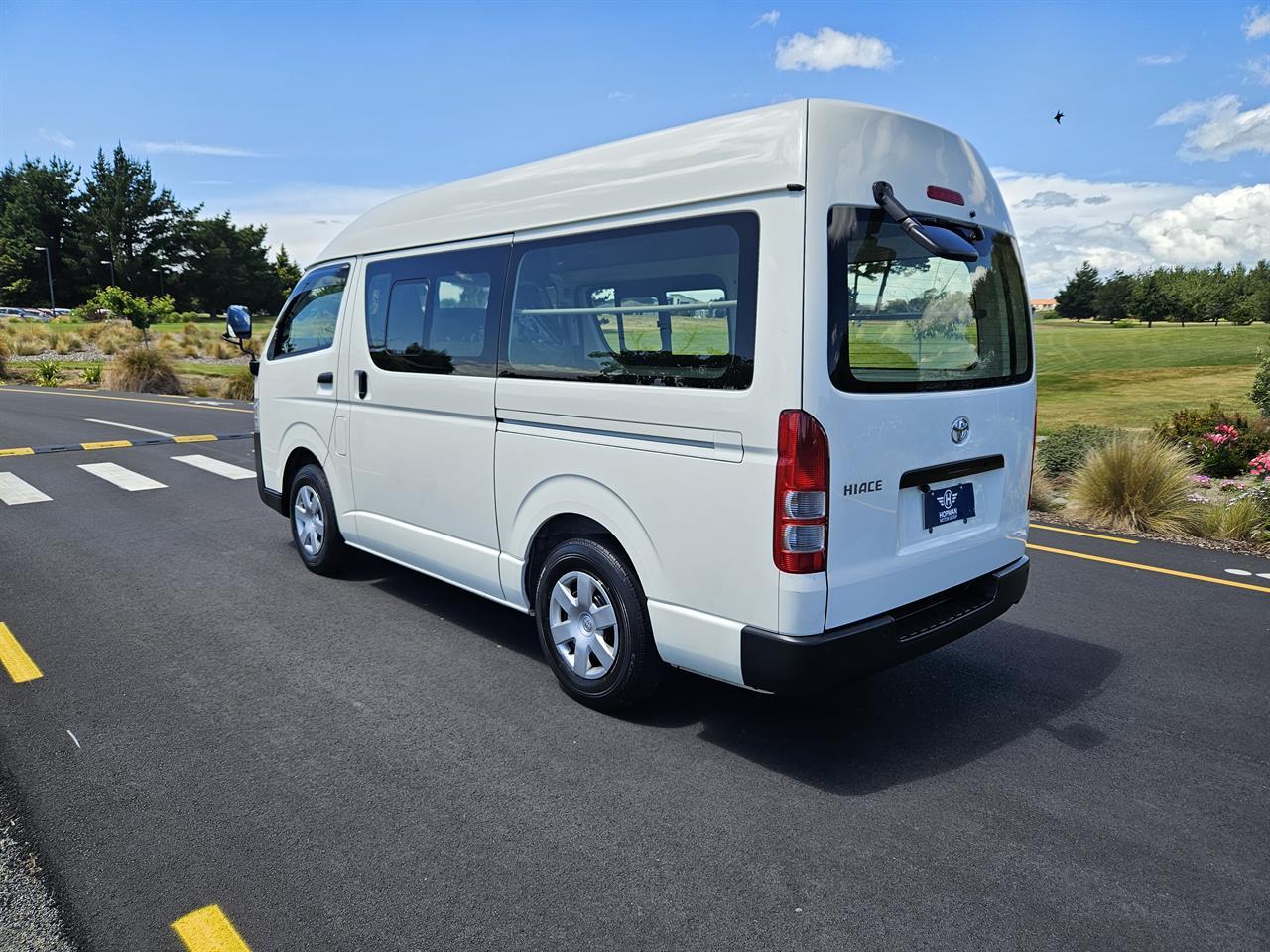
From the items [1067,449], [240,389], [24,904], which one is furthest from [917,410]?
[240,389]

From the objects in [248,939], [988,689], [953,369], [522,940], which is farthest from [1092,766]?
[248,939]

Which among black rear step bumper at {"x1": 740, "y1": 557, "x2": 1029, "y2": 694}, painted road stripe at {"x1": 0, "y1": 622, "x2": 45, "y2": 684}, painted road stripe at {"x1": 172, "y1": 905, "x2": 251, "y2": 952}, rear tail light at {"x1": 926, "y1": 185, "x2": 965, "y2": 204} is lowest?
painted road stripe at {"x1": 172, "y1": 905, "x2": 251, "y2": 952}

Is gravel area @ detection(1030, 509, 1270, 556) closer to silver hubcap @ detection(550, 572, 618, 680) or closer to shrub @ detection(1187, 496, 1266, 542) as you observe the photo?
shrub @ detection(1187, 496, 1266, 542)

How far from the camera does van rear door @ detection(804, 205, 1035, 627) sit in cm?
317

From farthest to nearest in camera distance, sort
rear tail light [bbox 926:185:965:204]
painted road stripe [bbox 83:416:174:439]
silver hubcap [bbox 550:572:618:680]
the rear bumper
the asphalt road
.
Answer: painted road stripe [bbox 83:416:174:439]
the rear bumper
silver hubcap [bbox 550:572:618:680]
rear tail light [bbox 926:185:965:204]
the asphalt road

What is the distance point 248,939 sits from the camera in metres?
2.48

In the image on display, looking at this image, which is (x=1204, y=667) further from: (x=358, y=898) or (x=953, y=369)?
(x=358, y=898)

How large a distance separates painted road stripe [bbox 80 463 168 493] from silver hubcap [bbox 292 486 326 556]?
403 cm

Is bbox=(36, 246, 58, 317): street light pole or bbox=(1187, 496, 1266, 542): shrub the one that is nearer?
bbox=(1187, 496, 1266, 542): shrub

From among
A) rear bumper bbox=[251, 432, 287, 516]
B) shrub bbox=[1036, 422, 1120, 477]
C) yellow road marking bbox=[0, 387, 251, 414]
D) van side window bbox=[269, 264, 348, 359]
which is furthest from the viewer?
yellow road marking bbox=[0, 387, 251, 414]

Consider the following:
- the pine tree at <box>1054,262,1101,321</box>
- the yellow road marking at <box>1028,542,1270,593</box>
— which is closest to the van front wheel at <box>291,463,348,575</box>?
the yellow road marking at <box>1028,542,1270,593</box>

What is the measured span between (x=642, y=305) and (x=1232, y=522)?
6206 mm

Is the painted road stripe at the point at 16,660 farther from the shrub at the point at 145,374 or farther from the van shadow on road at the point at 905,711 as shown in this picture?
the shrub at the point at 145,374

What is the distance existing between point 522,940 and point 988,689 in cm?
274
